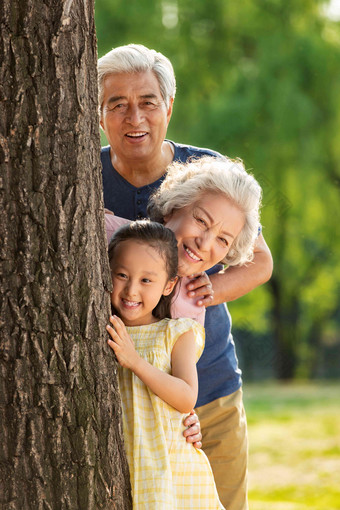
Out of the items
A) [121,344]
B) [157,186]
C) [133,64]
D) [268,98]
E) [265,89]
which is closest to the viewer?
[121,344]

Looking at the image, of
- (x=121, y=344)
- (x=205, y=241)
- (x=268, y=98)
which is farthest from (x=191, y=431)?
(x=268, y=98)

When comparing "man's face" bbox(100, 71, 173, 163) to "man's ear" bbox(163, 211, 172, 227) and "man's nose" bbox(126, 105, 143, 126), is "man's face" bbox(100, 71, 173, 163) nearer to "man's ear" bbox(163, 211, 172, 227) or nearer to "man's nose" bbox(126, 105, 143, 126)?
"man's nose" bbox(126, 105, 143, 126)

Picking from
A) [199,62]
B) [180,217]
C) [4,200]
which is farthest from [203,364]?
[199,62]

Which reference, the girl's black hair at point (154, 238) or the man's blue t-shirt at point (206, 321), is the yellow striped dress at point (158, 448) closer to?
the girl's black hair at point (154, 238)

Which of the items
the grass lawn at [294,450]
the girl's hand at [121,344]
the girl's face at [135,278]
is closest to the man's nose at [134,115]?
the girl's face at [135,278]

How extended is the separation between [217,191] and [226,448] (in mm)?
1059

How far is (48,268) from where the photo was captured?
184 centimetres

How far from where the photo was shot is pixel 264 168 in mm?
11820

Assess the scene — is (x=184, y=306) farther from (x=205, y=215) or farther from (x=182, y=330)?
(x=205, y=215)

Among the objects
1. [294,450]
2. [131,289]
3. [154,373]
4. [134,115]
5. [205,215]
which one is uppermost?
[134,115]

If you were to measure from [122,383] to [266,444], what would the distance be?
7.37 m

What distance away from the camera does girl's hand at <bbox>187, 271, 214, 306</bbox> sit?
2.40 metres

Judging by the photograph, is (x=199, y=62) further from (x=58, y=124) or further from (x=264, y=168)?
(x=58, y=124)

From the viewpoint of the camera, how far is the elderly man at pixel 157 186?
2.65 m
